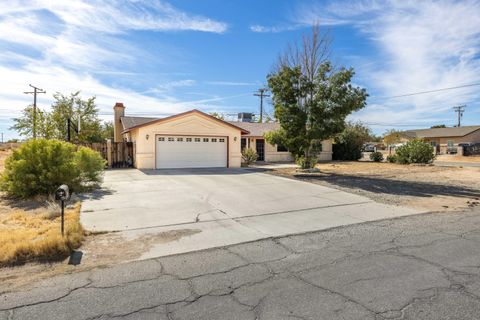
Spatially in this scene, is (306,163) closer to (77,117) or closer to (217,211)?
(217,211)

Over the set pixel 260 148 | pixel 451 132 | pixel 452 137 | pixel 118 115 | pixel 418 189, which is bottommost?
pixel 418 189

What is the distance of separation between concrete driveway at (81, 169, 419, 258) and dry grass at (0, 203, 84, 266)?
635mm

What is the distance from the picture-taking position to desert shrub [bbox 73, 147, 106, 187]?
10.9 metres

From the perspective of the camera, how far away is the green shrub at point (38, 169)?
8.90 m

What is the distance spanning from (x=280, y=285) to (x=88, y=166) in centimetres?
968

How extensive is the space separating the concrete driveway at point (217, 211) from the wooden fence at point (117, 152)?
8.11 metres

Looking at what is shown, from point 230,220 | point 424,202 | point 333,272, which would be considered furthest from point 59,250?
point 424,202

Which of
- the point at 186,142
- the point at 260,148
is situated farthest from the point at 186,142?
the point at 260,148

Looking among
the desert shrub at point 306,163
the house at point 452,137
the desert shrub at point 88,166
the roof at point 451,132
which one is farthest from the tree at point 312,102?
the roof at point 451,132

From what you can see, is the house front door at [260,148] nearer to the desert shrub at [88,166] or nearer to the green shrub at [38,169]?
the desert shrub at [88,166]

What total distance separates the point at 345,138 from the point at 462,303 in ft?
88.4

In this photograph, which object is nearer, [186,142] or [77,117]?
[186,142]

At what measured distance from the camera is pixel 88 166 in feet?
36.7

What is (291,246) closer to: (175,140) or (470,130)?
(175,140)
